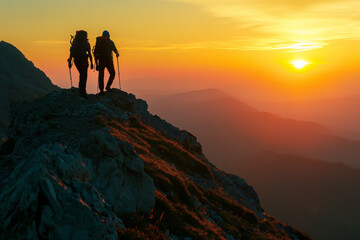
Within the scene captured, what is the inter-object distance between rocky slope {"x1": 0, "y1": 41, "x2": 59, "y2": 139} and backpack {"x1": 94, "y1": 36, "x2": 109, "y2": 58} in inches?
2948

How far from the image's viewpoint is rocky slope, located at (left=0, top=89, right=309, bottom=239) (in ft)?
19.5

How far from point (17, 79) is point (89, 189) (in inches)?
4642

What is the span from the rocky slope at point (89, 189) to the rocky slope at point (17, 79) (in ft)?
255

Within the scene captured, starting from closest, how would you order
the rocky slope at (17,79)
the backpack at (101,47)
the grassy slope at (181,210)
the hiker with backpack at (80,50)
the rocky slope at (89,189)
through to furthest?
the rocky slope at (89,189), the grassy slope at (181,210), the hiker with backpack at (80,50), the backpack at (101,47), the rocky slope at (17,79)

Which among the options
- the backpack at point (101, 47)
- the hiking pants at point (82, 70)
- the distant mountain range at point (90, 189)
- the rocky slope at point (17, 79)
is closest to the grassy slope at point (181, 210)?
the distant mountain range at point (90, 189)

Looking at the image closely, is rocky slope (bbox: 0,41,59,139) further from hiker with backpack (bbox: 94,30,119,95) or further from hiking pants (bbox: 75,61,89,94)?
hiking pants (bbox: 75,61,89,94)

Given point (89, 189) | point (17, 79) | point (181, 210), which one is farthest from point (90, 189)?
point (17, 79)

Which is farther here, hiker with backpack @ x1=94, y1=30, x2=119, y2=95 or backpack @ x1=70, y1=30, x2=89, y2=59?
hiker with backpack @ x1=94, y1=30, x2=119, y2=95

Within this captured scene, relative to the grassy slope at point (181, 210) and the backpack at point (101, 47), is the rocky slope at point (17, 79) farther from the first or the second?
the grassy slope at point (181, 210)

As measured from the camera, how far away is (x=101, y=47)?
976 inches

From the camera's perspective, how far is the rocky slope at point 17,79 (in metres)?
97.6

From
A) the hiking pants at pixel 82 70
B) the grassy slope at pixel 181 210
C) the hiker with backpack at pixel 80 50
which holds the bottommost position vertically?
the grassy slope at pixel 181 210

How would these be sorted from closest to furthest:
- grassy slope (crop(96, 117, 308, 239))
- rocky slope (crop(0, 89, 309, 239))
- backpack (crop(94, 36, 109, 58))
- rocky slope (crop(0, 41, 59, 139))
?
1. rocky slope (crop(0, 89, 309, 239))
2. grassy slope (crop(96, 117, 308, 239))
3. backpack (crop(94, 36, 109, 58))
4. rocky slope (crop(0, 41, 59, 139))

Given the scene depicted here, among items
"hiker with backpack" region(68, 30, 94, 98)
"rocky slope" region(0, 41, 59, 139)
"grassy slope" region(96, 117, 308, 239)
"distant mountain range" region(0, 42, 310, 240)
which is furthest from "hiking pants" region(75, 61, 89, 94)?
"rocky slope" region(0, 41, 59, 139)
